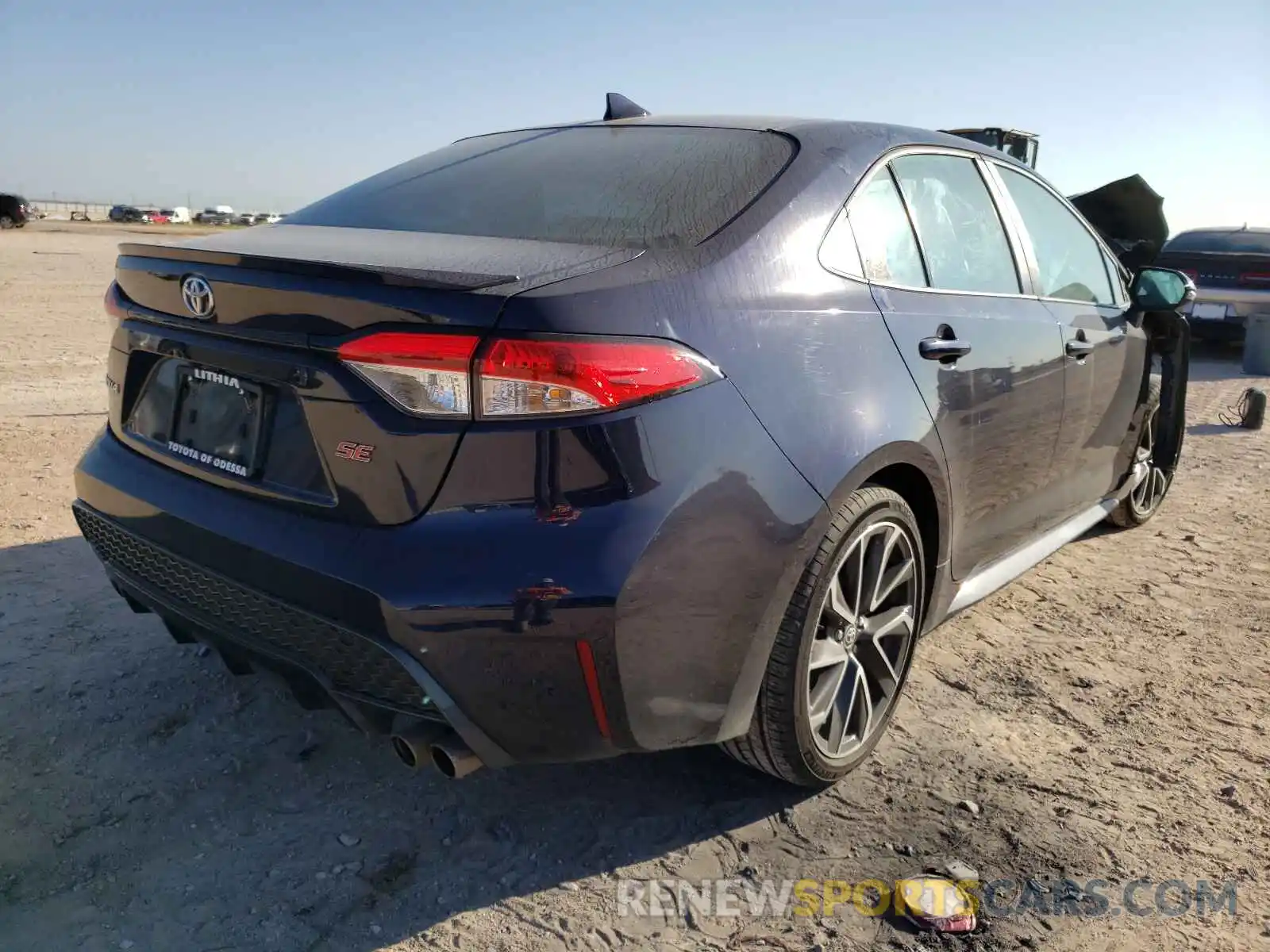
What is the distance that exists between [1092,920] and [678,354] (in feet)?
4.94

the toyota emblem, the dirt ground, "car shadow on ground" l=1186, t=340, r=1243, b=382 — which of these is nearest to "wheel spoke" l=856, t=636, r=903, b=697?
the dirt ground

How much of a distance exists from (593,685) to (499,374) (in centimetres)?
60

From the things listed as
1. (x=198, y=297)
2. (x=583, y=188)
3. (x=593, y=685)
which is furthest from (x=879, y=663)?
(x=198, y=297)

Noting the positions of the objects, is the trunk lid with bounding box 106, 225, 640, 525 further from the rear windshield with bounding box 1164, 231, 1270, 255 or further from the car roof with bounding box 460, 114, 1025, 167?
the rear windshield with bounding box 1164, 231, 1270, 255

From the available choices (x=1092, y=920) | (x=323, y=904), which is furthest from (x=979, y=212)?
(x=323, y=904)

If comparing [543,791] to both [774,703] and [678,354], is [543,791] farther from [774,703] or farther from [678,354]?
[678,354]

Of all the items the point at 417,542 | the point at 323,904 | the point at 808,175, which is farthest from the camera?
the point at 808,175

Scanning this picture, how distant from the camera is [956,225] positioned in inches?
119

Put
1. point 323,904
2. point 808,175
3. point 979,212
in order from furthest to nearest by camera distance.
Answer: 1. point 979,212
2. point 808,175
3. point 323,904

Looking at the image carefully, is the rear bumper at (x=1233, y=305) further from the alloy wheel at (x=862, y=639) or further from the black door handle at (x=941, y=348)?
the alloy wheel at (x=862, y=639)

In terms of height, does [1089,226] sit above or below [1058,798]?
above

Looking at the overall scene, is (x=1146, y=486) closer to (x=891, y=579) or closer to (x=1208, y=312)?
(x=891, y=579)

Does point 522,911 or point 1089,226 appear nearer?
point 522,911

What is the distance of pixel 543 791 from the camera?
2.56 meters
